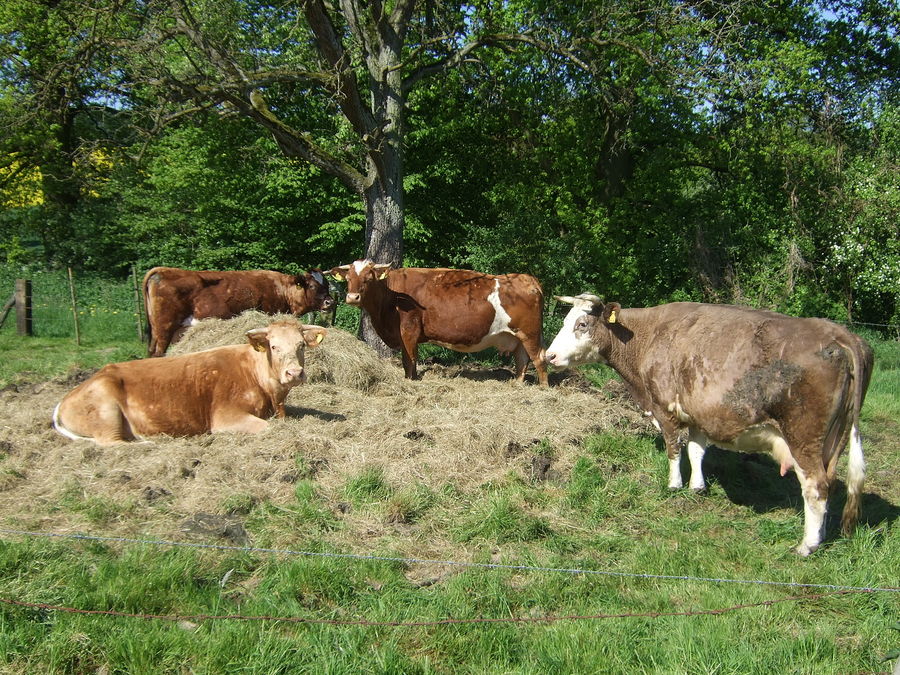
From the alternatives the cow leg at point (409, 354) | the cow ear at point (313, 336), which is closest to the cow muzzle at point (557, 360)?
the cow ear at point (313, 336)

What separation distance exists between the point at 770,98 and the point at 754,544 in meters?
14.0

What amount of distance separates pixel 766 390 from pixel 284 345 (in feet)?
15.4

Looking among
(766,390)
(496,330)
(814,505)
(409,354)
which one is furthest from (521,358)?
(814,505)

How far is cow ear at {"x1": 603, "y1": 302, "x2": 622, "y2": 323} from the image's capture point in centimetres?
759

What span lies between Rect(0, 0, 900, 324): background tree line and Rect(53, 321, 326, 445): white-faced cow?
4.88 meters

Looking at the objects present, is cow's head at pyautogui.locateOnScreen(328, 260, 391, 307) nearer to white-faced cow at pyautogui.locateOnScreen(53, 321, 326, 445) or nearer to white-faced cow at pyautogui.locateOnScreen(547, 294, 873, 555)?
white-faced cow at pyautogui.locateOnScreen(53, 321, 326, 445)

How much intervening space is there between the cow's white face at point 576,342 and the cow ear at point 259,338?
10.5 ft

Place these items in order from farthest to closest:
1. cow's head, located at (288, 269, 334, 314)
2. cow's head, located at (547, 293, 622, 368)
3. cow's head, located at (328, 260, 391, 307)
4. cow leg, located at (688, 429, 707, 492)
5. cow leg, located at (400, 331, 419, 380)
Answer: cow's head, located at (288, 269, 334, 314), cow leg, located at (400, 331, 419, 380), cow's head, located at (328, 260, 391, 307), cow's head, located at (547, 293, 622, 368), cow leg, located at (688, 429, 707, 492)

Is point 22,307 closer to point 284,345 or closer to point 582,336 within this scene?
point 284,345

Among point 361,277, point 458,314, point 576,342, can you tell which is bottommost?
point 576,342

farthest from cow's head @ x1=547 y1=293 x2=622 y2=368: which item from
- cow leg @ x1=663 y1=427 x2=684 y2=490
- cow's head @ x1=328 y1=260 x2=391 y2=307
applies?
cow's head @ x1=328 y1=260 x2=391 y2=307

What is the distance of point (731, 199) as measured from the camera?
60.8ft

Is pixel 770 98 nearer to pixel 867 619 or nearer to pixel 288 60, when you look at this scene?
pixel 288 60

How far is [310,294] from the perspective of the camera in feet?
44.5
